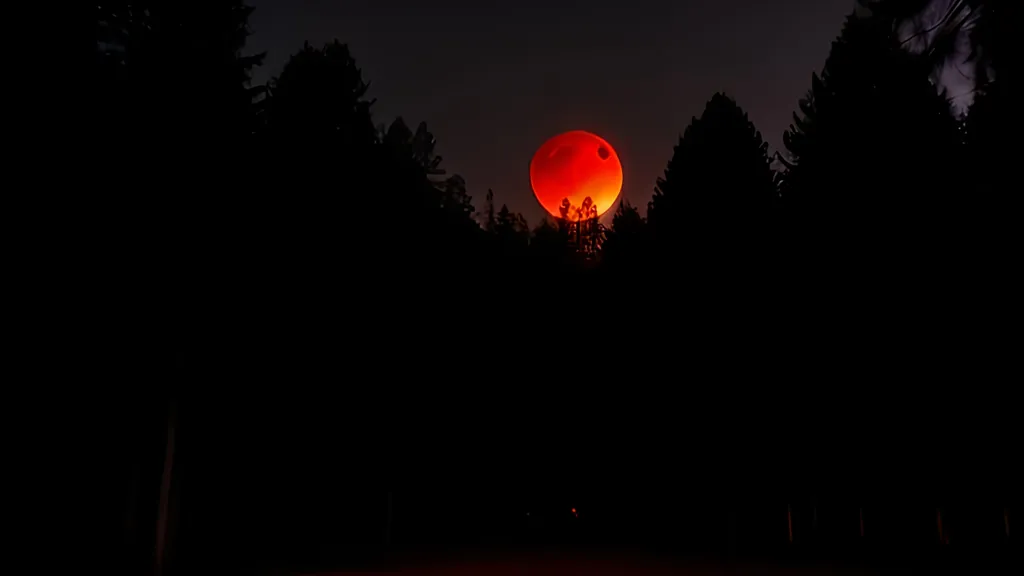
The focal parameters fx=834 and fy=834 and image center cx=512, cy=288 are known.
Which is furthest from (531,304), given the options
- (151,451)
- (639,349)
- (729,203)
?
(151,451)

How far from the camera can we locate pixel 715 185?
21766mm

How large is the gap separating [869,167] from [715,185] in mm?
4690

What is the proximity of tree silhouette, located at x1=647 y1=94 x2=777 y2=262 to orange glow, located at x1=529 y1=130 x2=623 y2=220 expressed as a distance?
891cm

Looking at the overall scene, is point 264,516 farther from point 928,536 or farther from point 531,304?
point 928,536

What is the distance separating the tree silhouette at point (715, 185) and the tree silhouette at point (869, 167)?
1092mm

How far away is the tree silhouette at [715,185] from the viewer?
2100 cm

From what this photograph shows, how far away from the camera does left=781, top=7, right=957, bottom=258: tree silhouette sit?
15.8m

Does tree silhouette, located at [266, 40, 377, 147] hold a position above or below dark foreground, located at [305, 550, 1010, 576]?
above

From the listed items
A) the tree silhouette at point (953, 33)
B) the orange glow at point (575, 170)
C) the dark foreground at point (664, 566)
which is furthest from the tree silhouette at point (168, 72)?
the tree silhouette at point (953, 33)

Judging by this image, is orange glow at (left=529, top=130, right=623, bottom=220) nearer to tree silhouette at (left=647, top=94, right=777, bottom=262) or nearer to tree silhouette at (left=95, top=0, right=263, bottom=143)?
tree silhouette at (left=95, top=0, right=263, bottom=143)

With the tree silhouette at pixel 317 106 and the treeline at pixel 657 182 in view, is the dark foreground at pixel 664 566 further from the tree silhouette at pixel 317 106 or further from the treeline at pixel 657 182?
the tree silhouette at pixel 317 106

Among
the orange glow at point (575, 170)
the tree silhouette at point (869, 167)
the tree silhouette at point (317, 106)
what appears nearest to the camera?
the orange glow at point (575, 170)

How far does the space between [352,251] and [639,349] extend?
7819mm

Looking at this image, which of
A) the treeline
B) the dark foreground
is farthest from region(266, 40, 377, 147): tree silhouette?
the dark foreground
